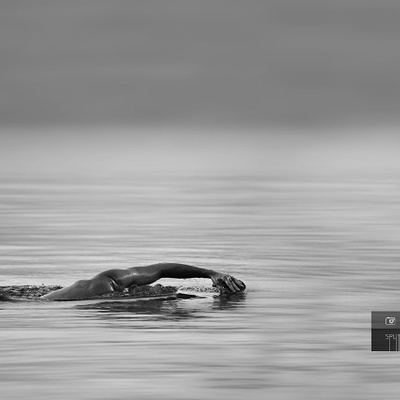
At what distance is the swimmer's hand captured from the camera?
23188 mm

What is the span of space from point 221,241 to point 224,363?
15.0m

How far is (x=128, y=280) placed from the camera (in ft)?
76.0

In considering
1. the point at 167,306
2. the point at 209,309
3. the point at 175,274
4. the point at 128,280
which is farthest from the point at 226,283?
the point at 128,280

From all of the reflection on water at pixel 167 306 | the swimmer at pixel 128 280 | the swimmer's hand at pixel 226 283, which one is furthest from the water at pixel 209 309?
the swimmer at pixel 128 280

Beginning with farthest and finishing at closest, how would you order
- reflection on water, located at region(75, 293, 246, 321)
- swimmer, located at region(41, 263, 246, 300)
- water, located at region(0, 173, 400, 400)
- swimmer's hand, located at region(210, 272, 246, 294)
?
swimmer's hand, located at region(210, 272, 246, 294) < swimmer, located at region(41, 263, 246, 300) < reflection on water, located at region(75, 293, 246, 321) < water, located at region(0, 173, 400, 400)

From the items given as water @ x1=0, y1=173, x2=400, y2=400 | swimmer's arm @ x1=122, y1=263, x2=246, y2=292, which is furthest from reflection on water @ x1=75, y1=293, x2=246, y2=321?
swimmer's arm @ x1=122, y1=263, x2=246, y2=292

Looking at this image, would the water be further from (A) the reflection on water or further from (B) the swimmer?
(B) the swimmer

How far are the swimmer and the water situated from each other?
31 cm

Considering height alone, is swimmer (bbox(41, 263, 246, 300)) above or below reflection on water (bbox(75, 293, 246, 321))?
above

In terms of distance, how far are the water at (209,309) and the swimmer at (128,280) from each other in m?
0.31

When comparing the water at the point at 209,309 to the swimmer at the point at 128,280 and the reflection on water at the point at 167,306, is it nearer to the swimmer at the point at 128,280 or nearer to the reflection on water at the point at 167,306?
the reflection on water at the point at 167,306

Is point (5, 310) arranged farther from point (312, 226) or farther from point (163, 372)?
point (312, 226)

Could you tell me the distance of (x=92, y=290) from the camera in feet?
75.6

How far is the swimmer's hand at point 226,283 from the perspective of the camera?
23188mm
